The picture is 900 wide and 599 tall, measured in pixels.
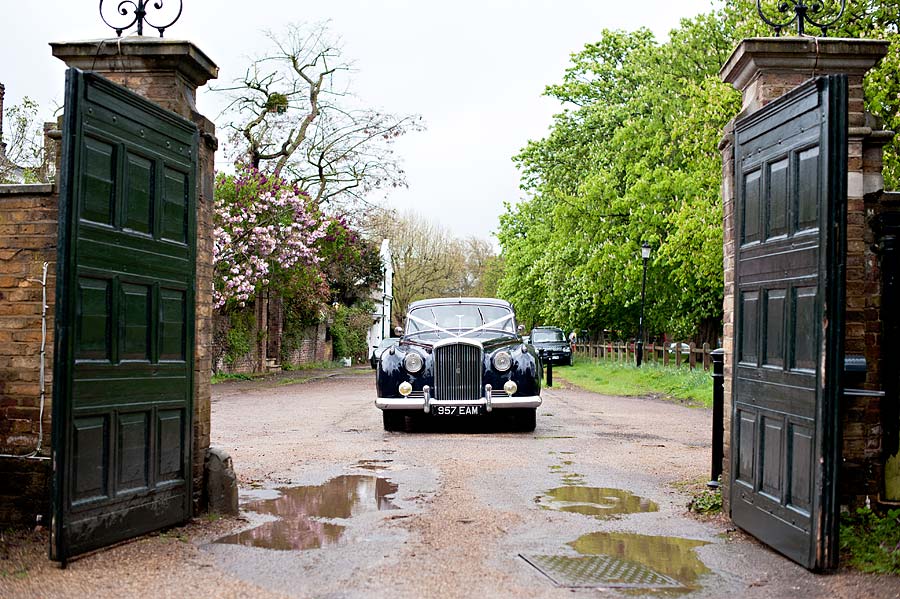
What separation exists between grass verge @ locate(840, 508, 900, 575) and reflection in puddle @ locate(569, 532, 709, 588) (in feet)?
2.82

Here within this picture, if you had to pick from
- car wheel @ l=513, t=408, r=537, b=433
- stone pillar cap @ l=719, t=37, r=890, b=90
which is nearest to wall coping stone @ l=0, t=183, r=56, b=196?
stone pillar cap @ l=719, t=37, r=890, b=90

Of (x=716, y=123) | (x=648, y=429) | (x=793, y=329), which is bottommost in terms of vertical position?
(x=648, y=429)

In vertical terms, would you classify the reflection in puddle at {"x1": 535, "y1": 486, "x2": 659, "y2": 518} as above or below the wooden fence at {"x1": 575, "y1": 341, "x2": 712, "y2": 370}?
below

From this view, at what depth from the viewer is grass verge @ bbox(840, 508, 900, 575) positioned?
5.16 m

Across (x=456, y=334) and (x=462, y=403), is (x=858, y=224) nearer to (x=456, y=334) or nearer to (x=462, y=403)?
(x=462, y=403)

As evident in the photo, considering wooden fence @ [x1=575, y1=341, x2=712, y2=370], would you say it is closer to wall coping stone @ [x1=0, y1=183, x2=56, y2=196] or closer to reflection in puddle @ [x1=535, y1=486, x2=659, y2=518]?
reflection in puddle @ [x1=535, y1=486, x2=659, y2=518]

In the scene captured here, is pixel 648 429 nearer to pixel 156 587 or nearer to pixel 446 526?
pixel 446 526

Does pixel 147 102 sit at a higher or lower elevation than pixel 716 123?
lower

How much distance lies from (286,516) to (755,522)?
331cm

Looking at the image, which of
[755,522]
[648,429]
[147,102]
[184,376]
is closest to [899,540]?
[755,522]

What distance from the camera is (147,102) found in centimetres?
589

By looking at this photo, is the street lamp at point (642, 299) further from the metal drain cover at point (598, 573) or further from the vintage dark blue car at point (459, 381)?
the metal drain cover at point (598, 573)

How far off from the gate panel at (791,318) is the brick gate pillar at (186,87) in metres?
3.78

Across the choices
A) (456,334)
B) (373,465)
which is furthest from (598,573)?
(456,334)
